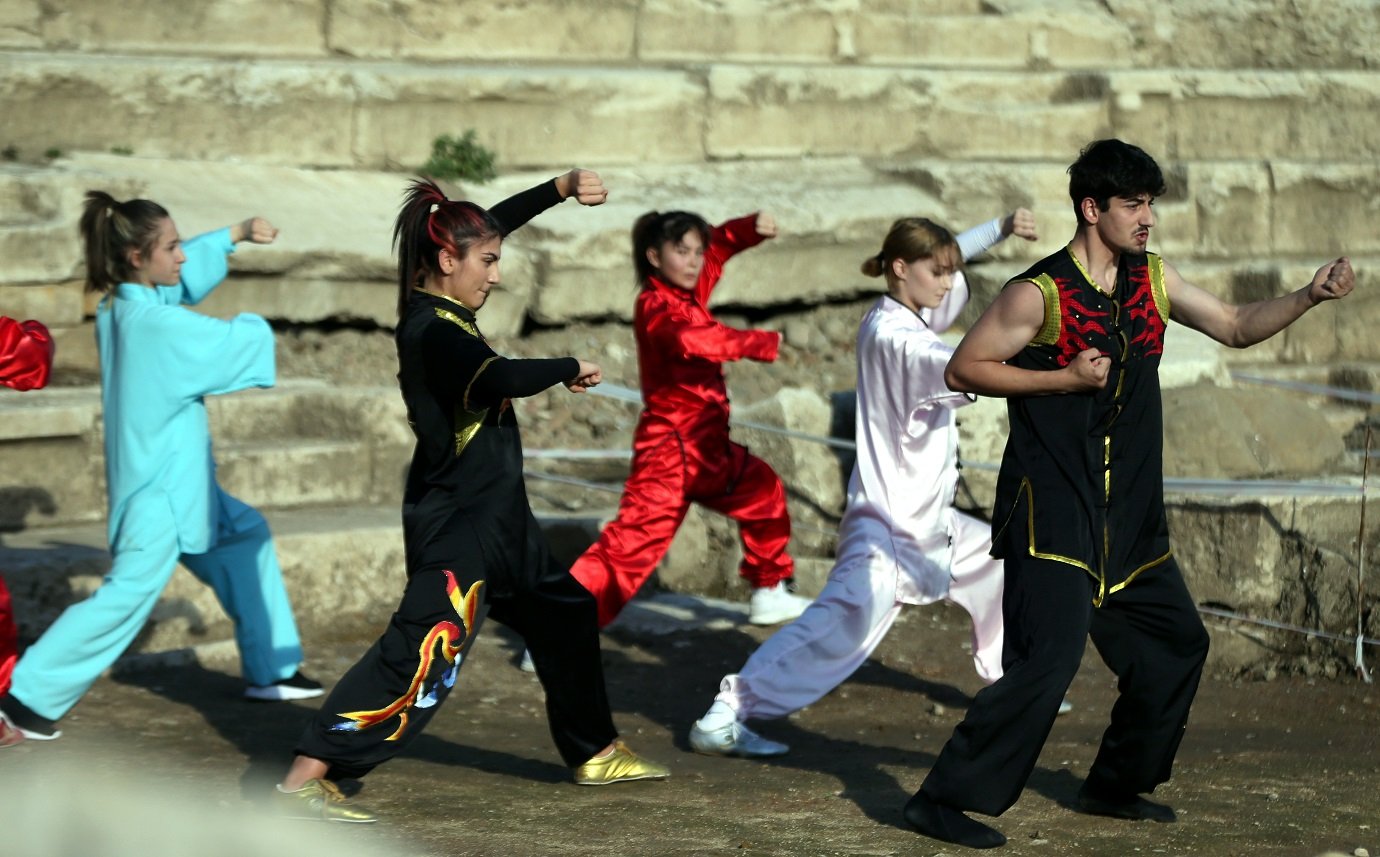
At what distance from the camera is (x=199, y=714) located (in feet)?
18.6

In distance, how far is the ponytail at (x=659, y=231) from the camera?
20.0ft

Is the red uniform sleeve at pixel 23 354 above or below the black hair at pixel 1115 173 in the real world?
below

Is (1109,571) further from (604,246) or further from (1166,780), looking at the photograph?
(604,246)

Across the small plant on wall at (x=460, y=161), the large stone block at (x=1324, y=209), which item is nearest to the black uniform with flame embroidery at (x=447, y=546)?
the small plant on wall at (x=460, y=161)

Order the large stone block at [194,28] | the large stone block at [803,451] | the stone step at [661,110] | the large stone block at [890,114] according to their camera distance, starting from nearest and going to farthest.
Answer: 1. the large stone block at [803,451]
2. the stone step at [661,110]
3. the large stone block at [194,28]
4. the large stone block at [890,114]

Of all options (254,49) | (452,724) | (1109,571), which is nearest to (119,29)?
(254,49)

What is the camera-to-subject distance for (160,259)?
18.1 feet

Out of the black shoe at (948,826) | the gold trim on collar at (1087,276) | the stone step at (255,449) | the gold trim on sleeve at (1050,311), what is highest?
the gold trim on collar at (1087,276)

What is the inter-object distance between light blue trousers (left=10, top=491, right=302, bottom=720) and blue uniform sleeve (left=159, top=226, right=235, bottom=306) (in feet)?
2.20

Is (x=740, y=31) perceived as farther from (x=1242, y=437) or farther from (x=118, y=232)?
(x=118, y=232)

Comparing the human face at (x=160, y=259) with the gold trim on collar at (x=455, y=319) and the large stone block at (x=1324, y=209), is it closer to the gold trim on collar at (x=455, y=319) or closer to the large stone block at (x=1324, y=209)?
the gold trim on collar at (x=455, y=319)

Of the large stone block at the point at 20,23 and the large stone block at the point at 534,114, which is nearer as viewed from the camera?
the large stone block at the point at 20,23

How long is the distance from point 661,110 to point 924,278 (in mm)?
4739

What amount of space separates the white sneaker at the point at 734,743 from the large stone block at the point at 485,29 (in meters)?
5.74
